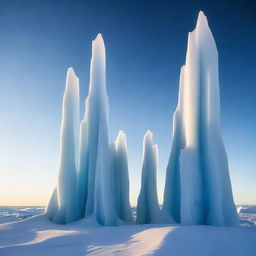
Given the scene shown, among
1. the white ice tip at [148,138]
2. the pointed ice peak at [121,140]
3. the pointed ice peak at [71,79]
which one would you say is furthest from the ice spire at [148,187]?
the pointed ice peak at [71,79]

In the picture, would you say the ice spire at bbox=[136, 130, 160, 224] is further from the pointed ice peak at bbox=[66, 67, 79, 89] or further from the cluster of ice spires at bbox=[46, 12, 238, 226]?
the pointed ice peak at bbox=[66, 67, 79, 89]

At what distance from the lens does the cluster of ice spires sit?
10.2m

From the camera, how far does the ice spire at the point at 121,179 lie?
14.7 meters

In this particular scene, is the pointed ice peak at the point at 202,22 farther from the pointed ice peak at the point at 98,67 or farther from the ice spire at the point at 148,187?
the ice spire at the point at 148,187

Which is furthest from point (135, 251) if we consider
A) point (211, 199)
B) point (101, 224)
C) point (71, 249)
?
point (101, 224)

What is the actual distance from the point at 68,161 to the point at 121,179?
3535 mm

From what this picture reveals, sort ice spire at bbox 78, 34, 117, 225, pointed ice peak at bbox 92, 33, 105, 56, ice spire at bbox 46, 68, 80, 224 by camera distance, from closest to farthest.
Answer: ice spire at bbox 78, 34, 117, 225 → ice spire at bbox 46, 68, 80, 224 → pointed ice peak at bbox 92, 33, 105, 56

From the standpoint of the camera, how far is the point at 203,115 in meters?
11.4

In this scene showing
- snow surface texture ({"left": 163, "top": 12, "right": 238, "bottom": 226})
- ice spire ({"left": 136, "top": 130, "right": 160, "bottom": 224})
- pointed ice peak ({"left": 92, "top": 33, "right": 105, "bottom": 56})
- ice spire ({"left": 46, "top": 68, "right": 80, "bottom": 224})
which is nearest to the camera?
snow surface texture ({"left": 163, "top": 12, "right": 238, "bottom": 226})

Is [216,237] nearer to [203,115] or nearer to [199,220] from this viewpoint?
[199,220]

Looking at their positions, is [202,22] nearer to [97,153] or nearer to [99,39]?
[99,39]

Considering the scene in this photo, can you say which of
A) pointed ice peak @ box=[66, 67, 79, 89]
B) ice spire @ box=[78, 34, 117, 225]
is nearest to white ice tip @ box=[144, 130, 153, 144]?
ice spire @ box=[78, 34, 117, 225]

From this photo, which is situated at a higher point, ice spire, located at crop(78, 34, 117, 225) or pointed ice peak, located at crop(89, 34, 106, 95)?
pointed ice peak, located at crop(89, 34, 106, 95)

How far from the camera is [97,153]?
1299cm
